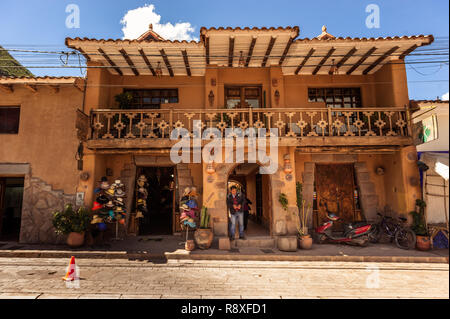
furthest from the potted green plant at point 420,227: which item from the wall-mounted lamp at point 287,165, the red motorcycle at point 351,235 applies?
the wall-mounted lamp at point 287,165

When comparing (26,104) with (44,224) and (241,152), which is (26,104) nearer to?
(44,224)

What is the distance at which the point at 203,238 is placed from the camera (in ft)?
26.1

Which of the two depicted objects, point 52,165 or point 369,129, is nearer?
point 369,129

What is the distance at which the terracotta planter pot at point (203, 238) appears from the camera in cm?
793

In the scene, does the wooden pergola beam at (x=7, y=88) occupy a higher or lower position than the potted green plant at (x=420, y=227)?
higher

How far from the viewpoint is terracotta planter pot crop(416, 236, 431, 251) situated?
7934 millimetres

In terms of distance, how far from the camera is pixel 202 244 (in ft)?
26.0

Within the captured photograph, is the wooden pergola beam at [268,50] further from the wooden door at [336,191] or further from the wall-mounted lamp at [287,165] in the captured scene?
the wooden door at [336,191]

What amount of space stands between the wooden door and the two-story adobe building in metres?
0.04

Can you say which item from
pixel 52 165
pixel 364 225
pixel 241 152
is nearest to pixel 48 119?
pixel 52 165

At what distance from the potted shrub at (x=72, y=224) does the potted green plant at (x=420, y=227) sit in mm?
11008

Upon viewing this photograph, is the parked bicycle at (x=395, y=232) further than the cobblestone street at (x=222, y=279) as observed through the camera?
Yes

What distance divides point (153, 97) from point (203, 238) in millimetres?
6489
